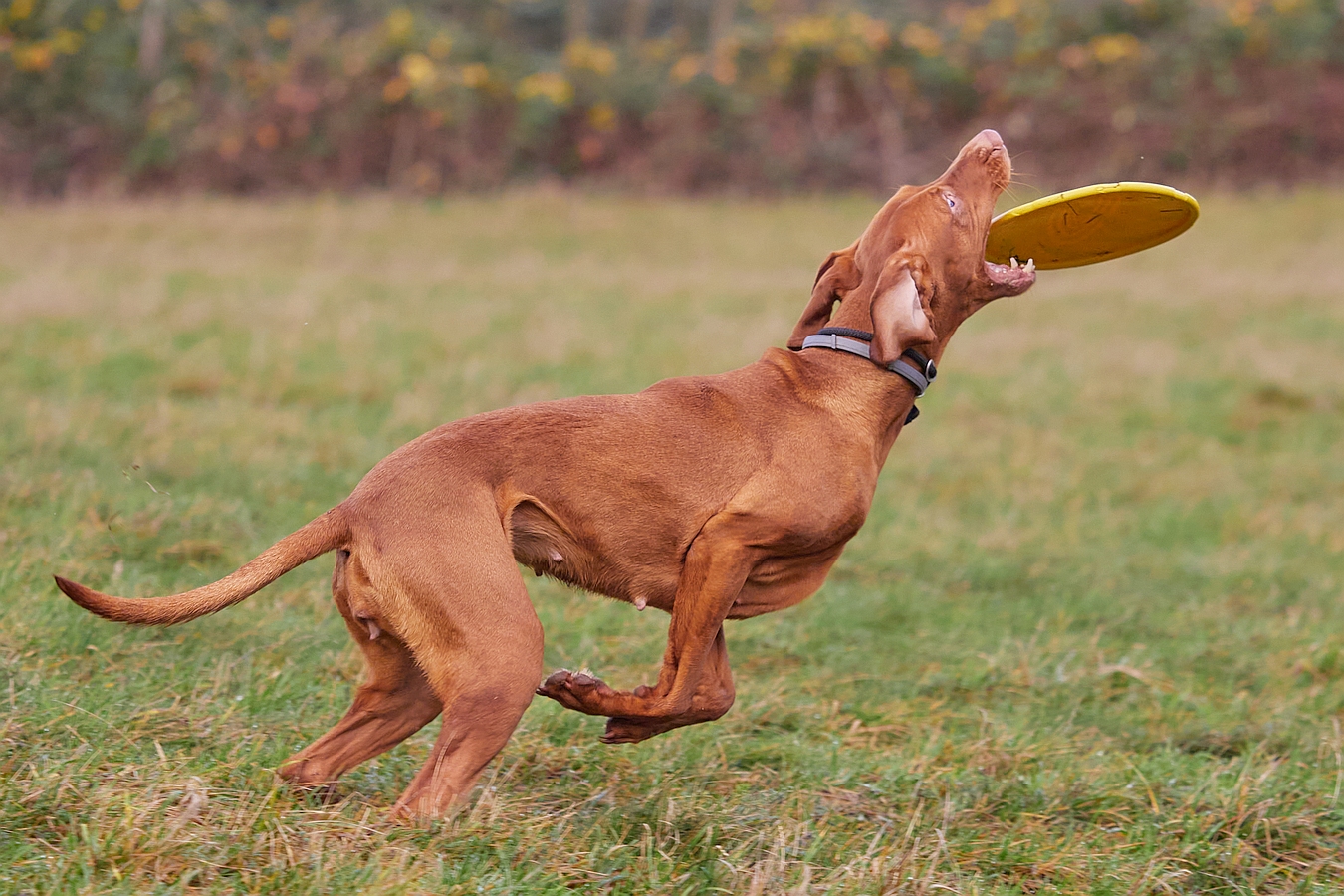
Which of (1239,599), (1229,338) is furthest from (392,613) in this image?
(1229,338)

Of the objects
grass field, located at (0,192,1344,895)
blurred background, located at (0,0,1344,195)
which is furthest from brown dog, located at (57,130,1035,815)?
blurred background, located at (0,0,1344,195)

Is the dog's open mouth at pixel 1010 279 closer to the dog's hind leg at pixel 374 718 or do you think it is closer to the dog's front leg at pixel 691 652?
the dog's front leg at pixel 691 652

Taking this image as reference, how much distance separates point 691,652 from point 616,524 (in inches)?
15.9

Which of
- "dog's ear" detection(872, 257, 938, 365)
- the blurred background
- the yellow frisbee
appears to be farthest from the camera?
the blurred background

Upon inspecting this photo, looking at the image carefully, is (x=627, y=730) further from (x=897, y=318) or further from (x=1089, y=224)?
(x=1089, y=224)

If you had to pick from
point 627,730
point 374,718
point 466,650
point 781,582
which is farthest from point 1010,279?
point 374,718

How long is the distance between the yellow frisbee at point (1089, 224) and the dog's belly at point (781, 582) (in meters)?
1.46

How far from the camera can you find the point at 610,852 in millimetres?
3613

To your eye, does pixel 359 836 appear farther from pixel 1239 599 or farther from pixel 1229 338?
pixel 1229 338

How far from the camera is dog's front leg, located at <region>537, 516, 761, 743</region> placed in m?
3.87

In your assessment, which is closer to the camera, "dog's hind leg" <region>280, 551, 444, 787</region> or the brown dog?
the brown dog

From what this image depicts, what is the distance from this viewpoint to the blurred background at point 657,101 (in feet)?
58.4

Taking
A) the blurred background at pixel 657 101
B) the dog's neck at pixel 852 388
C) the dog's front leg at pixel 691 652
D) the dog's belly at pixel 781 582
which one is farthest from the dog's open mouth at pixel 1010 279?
the blurred background at pixel 657 101

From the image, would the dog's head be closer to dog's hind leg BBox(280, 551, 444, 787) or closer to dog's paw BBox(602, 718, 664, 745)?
dog's paw BBox(602, 718, 664, 745)
